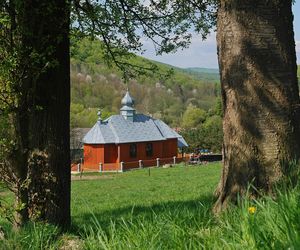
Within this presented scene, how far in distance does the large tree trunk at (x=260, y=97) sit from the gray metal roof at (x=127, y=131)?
51880 mm

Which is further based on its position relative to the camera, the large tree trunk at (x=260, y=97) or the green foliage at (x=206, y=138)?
the green foliage at (x=206, y=138)

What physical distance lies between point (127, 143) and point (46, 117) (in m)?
51.2

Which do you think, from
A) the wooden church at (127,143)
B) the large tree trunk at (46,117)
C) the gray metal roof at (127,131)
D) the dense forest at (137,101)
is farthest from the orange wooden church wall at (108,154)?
the large tree trunk at (46,117)

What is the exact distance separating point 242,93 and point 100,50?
17.3 ft

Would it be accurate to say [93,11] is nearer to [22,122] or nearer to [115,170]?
[22,122]

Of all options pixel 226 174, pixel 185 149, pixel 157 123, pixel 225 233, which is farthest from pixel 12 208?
pixel 185 149

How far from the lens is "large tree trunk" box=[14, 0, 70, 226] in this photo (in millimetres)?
5844

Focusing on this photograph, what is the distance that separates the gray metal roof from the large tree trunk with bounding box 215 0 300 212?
51.9 m

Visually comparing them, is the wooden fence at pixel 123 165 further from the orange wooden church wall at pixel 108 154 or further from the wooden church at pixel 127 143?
the orange wooden church wall at pixel 108 154

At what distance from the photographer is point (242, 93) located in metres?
4.80

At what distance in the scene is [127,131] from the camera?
58.8 metres

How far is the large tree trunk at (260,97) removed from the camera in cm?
466

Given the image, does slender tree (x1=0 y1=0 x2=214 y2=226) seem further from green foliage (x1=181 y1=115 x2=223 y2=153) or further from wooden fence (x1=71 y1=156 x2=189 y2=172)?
green foliage (x1=181 y1=115 x2=223 y2=153)

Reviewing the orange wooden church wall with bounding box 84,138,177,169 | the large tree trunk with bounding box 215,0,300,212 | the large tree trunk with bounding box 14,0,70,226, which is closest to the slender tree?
the large tree trunk with bounding box 14,0,70,226
